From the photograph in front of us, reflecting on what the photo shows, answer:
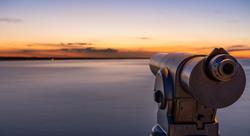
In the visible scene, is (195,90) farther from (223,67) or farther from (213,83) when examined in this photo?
(223,67)

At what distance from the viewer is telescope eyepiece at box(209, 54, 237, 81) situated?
1.79m

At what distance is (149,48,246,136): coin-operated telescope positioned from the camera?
190 centimetres

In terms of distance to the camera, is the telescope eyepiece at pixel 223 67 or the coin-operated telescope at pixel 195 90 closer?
the telescope eyepiece at pixel 223 67

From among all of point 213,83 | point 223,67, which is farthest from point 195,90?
point 223,67

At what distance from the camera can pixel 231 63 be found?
5.90ft

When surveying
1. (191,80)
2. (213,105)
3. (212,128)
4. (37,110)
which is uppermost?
(191,80)

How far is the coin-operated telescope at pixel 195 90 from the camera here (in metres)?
1.90

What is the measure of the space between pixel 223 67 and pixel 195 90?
0.23m

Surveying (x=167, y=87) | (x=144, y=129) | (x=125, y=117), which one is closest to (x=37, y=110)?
(x=125, y=117)

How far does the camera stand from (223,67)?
1807mm

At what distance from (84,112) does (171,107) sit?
7123 millimetres

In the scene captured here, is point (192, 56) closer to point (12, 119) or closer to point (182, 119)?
point (182, 119)

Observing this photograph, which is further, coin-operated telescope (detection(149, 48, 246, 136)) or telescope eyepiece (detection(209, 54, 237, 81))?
coin-operated telescope (detection(149, 48, 246, 136))

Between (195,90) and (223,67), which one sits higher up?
(223,67)
